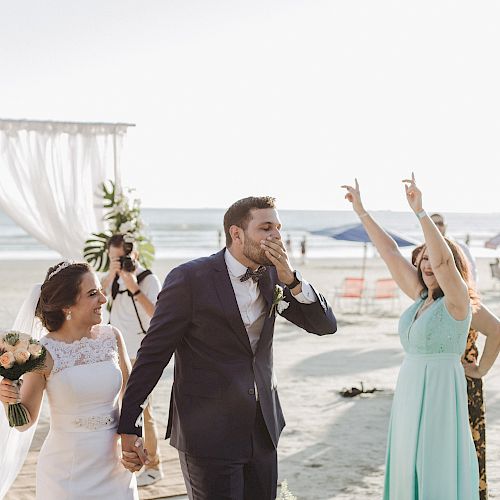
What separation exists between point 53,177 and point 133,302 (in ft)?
10.2

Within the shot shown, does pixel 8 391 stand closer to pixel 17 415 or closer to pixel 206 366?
pixel 17 415

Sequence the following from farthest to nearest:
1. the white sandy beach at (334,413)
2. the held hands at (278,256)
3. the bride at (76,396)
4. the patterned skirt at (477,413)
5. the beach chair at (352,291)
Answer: the beach chair at (352,291) → the white sandy beach at (334,413) → the patterned skirt at (477,413) → the bride at (76,396) → the held hands at (278,256)

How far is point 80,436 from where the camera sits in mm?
3865

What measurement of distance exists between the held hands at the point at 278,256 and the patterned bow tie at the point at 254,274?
0.77 ft

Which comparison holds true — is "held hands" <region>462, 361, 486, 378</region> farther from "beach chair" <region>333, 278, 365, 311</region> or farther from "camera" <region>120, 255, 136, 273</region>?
"beach chair" <region>333, 278, 365, 311</region>

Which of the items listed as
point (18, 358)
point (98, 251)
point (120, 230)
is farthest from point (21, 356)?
point (98, 251)

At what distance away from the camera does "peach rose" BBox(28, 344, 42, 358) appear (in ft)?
11.9

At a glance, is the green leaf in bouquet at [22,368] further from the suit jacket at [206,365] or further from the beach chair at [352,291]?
the beach chair at [352,291]

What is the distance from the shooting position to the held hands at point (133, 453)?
3564mm

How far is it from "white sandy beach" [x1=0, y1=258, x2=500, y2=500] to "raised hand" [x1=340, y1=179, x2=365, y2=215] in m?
2.33

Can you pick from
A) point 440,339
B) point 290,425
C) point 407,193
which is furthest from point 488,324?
point 290,425

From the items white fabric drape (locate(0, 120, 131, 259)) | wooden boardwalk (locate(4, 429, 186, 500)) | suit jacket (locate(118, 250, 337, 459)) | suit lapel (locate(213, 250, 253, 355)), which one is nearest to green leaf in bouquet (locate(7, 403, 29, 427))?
suit jacket (locate(118, 250, 337, 459))

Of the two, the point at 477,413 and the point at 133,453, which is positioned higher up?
the point at 133,453

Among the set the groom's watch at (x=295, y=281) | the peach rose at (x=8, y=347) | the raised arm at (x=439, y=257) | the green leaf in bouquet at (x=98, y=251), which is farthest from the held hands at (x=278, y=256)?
the green leaf in bouquet at (x=98, y=251)
